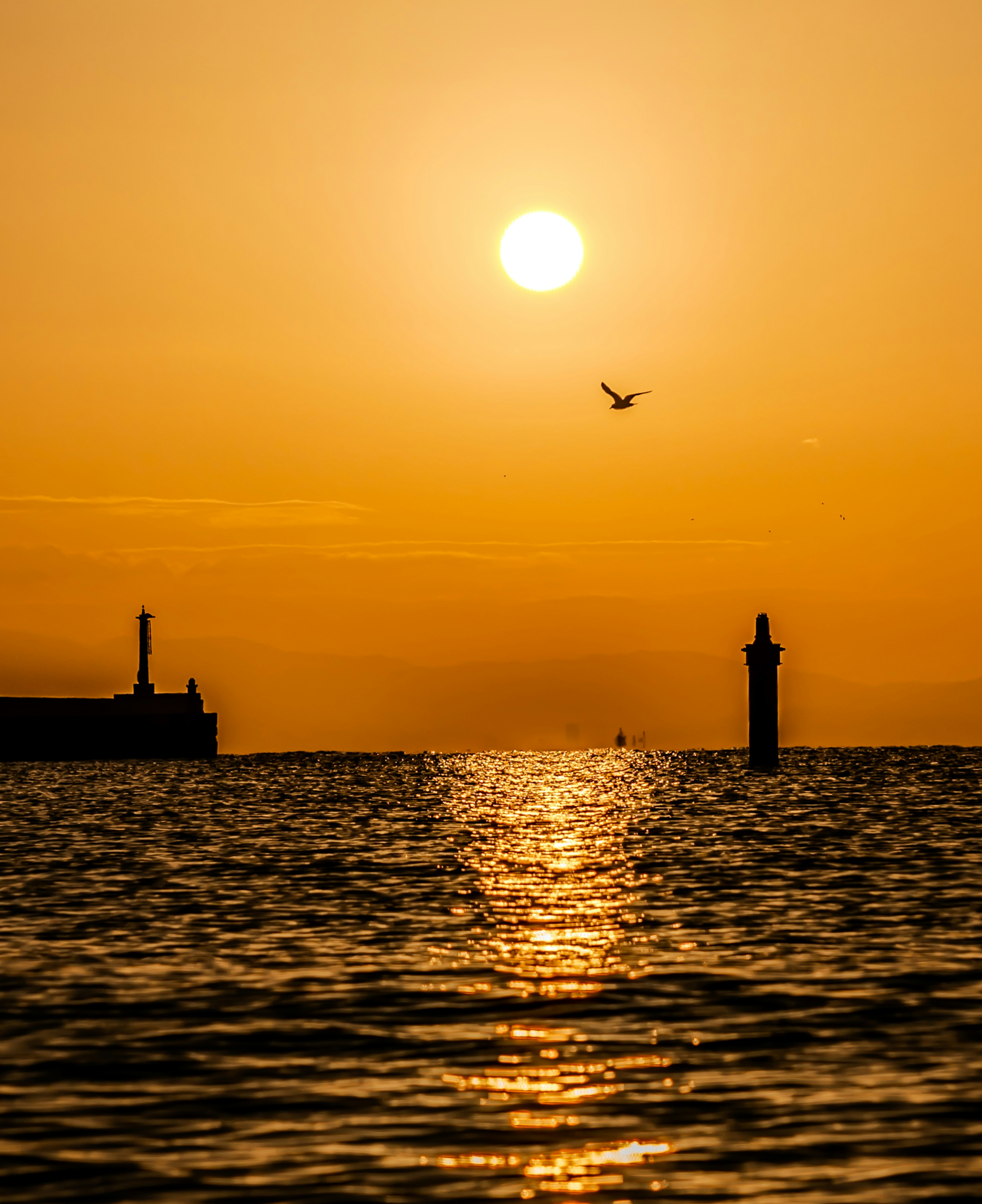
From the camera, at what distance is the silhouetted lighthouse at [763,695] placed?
9412cm

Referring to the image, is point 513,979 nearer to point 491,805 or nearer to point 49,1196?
point 49,1196

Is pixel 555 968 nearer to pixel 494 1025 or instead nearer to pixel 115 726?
pixel 494 1025

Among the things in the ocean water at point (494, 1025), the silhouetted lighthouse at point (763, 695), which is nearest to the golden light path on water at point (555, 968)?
the ocean water at point (494, 1025)

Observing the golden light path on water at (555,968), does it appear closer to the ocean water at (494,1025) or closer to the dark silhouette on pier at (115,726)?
the ocean water at (494,1025)

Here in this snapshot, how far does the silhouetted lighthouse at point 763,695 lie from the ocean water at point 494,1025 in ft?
160

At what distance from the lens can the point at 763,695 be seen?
96750mm

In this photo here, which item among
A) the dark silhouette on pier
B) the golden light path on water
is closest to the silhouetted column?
the dark silhouette on pier

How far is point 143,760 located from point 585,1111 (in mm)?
133539

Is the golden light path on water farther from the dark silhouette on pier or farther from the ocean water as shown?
the dark silhouette on pier

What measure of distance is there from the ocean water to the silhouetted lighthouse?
160 ft

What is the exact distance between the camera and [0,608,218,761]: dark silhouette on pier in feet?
443

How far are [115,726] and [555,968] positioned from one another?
119 metres

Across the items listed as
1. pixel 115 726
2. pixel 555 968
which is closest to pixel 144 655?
pixel 115 726

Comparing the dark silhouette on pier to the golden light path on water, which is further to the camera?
the dark silhouette on pier
